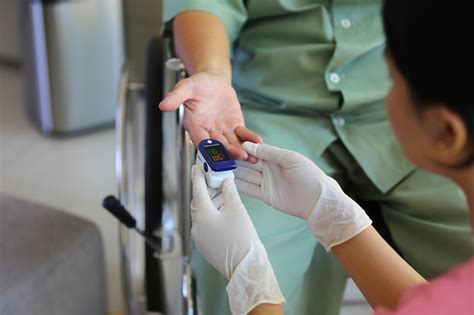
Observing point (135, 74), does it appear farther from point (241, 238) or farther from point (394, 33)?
point (394, 33)

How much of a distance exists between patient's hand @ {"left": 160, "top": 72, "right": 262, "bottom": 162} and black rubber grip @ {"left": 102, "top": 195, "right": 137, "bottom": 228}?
295 millimetres

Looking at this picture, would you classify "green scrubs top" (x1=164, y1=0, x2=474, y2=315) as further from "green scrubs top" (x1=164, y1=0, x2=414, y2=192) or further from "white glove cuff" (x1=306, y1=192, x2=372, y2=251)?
"white glove cuff" (x1=306, y1=192, x2=372, y2=251)

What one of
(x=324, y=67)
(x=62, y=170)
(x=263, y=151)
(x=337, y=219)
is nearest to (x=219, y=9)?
(x=324, y=67)

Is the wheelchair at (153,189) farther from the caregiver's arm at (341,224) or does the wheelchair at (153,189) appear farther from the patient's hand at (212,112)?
the caregiver's arm at (341,224)

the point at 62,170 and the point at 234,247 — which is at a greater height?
the point at 234,247

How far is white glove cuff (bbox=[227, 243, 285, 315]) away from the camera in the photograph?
703mm

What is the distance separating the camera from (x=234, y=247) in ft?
2.41

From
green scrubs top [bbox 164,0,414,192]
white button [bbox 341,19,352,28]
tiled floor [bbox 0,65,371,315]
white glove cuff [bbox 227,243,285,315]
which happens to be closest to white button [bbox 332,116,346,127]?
green scrubs top [bbox 164,0,414,192]

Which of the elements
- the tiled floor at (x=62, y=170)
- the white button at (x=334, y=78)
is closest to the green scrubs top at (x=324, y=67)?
the white button at (x=334, y=78)

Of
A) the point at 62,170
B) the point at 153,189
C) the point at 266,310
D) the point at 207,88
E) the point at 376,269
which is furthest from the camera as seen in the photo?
the point at 62,170

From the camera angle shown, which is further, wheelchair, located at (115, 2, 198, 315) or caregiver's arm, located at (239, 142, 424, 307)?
wheelchair, located at (115, 2, 198, 315)

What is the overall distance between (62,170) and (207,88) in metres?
1.17

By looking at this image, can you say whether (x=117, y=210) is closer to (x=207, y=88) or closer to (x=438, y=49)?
(x=207, y=88)

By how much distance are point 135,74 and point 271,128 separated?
52.3 inches
